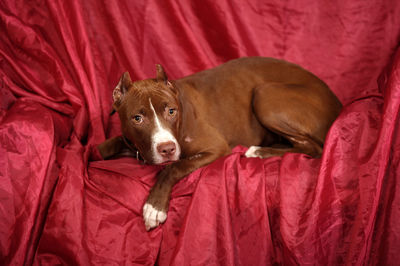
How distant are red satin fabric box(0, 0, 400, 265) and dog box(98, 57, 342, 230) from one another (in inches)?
6.4

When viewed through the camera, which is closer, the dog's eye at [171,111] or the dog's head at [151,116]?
the dog's head at [151,116]

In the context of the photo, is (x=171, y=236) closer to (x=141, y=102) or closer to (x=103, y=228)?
(x=103, y=228)

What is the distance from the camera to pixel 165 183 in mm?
2854

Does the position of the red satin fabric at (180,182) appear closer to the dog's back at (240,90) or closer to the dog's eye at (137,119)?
the dog's back at (240,90)

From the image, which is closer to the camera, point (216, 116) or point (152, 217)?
point (152, 217)

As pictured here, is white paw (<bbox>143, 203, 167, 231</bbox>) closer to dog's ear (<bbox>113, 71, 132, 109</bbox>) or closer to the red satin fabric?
the red satin fabric

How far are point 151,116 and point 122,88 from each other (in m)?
0.42

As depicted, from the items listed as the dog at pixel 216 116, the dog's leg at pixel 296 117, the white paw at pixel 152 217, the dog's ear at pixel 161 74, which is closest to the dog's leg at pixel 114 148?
the dog at pixel 216 116

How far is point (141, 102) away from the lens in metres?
2.97

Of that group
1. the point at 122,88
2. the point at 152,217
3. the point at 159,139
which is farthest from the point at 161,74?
the point at 152,217

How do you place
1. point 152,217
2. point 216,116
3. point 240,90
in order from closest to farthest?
1. point 152,217
2. point 216,116
3. point 240,90

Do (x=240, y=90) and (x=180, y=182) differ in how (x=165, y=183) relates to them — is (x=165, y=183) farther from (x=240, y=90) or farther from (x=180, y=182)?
(x=240, y=90)

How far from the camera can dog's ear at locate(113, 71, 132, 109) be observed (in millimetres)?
3084

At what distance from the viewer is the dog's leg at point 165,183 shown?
269cm
